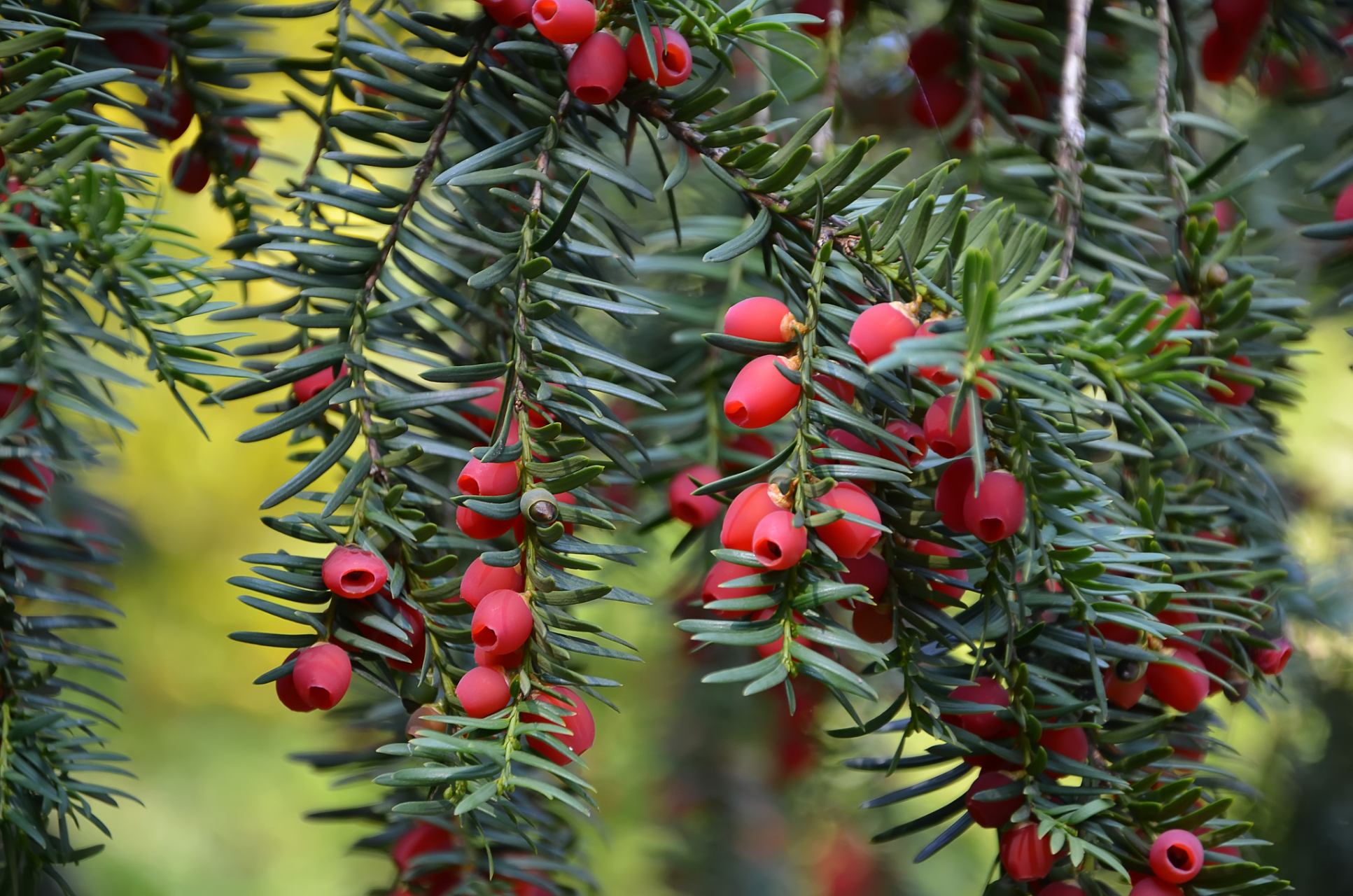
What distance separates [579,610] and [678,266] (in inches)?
28.1

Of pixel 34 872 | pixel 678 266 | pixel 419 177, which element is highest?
pixel 419 177

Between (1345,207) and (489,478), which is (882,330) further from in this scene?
(1345,207)

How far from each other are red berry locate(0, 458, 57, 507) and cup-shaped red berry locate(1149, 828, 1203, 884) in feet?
1.56

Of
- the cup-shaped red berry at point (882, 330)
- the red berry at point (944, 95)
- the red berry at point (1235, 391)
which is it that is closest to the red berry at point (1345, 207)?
the red berry at point (1235, 391)

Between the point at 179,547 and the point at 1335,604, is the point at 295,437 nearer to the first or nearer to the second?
the point at 1335,604

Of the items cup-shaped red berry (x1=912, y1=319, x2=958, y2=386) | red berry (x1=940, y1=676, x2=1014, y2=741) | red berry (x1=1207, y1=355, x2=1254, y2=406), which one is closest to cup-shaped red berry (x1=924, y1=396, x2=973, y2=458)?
cup-shaped red berry (x1=912, y1=319, x2=958, y2=386)

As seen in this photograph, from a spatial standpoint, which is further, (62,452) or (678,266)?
(678,266)

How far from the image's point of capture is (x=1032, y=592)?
0.33 meters

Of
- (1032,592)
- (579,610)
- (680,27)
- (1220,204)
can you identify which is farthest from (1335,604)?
(579,610)

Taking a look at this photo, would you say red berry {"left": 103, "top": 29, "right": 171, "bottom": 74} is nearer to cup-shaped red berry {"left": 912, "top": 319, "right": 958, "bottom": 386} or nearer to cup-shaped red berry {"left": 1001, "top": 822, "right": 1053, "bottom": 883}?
cup-shaped red berry {"left": 912, "top": 319, "right": 958, "bottom": 386}

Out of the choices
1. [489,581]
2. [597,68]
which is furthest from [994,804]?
[597,68]

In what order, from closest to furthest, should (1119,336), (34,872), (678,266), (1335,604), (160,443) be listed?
(1119,336) → (34,872) → (678,266) → (1335,604) → (160,443)

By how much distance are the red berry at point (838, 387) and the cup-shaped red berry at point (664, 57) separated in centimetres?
12

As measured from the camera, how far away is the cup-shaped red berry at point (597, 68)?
32 centimetres
